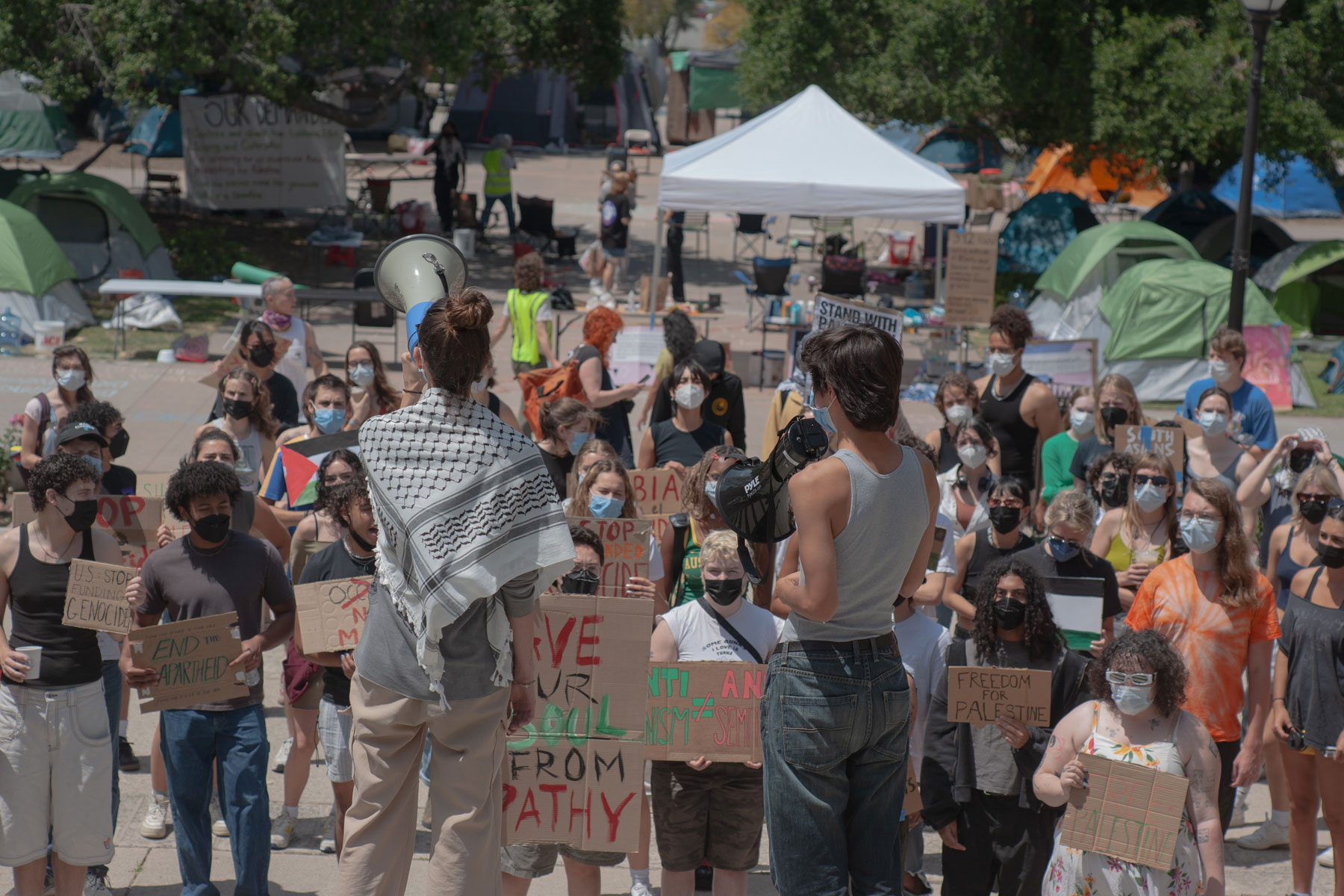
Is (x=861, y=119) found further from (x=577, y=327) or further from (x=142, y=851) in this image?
(x=142, y=851)

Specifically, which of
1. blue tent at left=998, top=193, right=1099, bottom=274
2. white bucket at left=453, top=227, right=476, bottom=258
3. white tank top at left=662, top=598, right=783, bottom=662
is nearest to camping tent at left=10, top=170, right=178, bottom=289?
white bucket at left=453, top=227, right=476, bottom=258

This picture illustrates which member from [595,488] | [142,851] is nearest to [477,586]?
A: [595,488]

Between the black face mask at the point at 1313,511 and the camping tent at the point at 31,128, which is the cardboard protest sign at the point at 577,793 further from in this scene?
the camping tent at the point at 31,128

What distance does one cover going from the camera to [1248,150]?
11305 millimetres

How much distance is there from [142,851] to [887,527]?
3.92 metres

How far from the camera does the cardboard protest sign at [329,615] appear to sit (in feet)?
17.0

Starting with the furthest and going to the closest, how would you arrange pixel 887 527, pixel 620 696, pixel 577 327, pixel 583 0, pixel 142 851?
pixel 583 0, pixel 577 327, pixel 142 851, pixel 620 696, pixel 887 527

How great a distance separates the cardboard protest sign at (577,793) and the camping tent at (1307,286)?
1554 cm

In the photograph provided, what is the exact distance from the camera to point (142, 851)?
5.78 meters

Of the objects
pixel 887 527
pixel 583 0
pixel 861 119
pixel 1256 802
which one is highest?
pixel 583 0

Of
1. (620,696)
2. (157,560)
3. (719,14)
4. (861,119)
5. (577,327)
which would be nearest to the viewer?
(620,696)

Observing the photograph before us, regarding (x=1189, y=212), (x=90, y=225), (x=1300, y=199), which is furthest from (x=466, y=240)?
(x=1300, y=199)

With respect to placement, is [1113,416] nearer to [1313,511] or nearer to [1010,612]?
[1313,511]

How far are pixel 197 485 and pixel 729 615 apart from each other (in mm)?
2049
